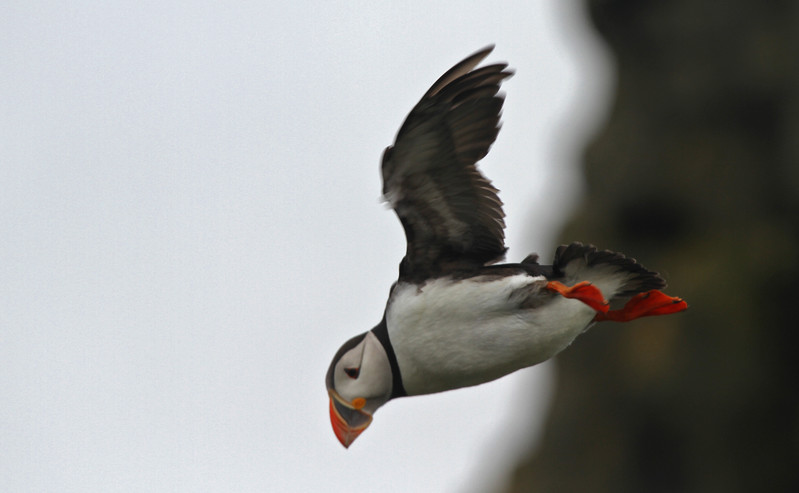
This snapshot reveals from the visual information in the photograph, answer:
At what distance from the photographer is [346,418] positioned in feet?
12.4

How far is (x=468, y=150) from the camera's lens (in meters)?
3.64

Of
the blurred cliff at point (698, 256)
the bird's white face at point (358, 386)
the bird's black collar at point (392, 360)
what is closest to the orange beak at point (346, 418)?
the bird's white face at point (358, 386)

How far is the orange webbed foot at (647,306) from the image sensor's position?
390 cm

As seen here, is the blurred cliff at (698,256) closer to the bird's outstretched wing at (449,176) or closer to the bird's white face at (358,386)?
the bird's outstretched wing at (449,176)

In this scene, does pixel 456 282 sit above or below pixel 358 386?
above

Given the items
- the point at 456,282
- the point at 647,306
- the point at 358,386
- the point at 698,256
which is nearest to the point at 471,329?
the point at 456,282

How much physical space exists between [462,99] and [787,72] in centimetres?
691

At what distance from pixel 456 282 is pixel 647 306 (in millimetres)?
727

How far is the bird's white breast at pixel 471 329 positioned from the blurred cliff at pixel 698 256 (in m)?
5.97

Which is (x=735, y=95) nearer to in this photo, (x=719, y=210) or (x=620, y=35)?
(x=719, y=210)

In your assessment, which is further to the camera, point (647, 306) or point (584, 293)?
point (647, 306)

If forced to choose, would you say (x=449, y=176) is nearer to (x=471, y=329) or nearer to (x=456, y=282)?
(x=456, y=282)

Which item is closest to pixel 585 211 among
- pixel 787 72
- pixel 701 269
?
pixel 701 269

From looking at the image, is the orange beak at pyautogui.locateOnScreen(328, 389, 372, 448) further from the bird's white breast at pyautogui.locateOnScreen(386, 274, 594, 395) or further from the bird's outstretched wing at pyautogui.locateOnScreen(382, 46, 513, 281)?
the bird's outstretched wing at pyautogui.locateOnScreen(382, 46, 513, 281)
